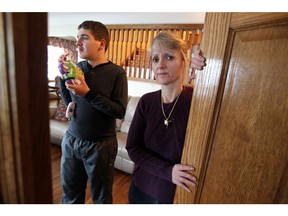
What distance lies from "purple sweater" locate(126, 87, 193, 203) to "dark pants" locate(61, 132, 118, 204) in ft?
0.95

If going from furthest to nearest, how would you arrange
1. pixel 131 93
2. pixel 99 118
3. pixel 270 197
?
1. pixel 131 93
2. pixel 99 118
3. pixel 270 197

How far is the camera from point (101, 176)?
1.11m

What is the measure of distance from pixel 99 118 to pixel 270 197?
0.85m

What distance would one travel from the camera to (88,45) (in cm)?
101

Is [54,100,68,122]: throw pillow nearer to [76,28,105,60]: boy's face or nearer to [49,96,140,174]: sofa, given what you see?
[49,96,140,174]: sofa

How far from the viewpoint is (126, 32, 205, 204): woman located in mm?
743

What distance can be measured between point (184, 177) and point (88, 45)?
83 centimetres

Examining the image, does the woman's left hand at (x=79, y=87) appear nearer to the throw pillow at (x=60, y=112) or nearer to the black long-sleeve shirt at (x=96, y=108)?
the black long-sleeve shirt at (x=96, y=108)

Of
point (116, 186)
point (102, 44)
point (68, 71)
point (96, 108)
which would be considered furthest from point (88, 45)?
point (116, 186)

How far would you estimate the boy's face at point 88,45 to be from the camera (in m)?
0.99

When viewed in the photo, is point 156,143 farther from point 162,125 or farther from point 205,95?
point 205,95

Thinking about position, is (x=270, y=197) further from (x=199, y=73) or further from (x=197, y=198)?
(x=199, y=73)

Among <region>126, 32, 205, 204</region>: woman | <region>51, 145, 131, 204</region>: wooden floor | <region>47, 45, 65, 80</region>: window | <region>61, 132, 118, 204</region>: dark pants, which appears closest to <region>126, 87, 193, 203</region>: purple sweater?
<region>126, 32, 205, 204</region>: woman
